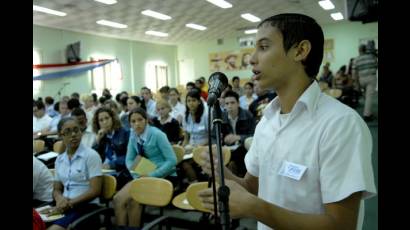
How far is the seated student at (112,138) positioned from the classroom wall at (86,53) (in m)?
5.58

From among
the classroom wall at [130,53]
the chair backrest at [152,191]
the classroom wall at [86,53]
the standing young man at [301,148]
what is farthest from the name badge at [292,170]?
the classroom wall at [86,53]

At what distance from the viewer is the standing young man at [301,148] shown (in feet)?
2.49

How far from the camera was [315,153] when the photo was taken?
0.82 metres

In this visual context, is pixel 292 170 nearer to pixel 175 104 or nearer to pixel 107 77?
pixel 175 104

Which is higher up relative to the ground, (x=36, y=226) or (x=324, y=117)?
(x=324, y=117)

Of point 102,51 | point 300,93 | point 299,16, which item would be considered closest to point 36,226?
point 300,93

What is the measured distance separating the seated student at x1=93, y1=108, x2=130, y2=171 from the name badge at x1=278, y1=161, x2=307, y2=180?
2869 mm

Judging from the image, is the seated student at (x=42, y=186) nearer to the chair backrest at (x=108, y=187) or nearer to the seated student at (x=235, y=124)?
the chair backrest at (x=108, y=187)

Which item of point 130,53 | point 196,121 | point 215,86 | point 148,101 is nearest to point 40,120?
point 148,101
